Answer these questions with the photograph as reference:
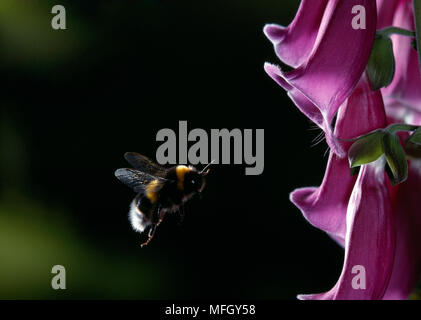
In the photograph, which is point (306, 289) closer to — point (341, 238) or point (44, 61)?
point (44, 61)

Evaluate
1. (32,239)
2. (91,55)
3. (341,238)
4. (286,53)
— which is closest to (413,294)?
(341,238)

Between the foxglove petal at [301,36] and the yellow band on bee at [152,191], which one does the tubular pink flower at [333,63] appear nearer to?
the foxglove petal at [301,36]

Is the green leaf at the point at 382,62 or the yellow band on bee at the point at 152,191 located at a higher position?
the green leaf at the point at 382,62

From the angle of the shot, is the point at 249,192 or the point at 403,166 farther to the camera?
the point at 249,192

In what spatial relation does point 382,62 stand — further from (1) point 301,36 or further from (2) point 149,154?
(2) point 149,154

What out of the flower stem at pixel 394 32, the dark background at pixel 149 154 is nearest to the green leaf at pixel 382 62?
the flower stem at pixel 394 32

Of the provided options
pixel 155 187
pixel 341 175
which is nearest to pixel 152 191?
pixel 155 187
